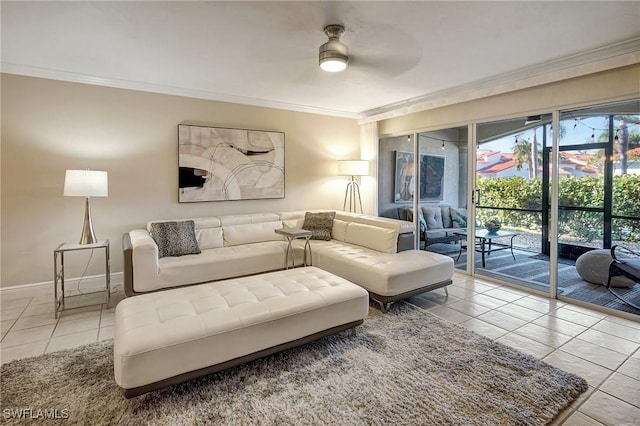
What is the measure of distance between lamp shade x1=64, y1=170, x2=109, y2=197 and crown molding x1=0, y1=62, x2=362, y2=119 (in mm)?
1219

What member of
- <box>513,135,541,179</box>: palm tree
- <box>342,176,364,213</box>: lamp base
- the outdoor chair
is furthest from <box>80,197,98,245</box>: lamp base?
the outdoor chair

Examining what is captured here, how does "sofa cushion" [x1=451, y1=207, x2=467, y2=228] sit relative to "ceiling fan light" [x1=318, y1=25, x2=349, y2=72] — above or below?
below

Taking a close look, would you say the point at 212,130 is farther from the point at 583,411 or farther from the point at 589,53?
the point at 583,411

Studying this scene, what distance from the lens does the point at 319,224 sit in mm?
4695

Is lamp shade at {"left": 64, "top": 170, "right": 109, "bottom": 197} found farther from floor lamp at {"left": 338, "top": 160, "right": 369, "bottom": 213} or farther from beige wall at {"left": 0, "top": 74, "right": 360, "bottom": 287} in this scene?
floor lamp at {"left": 338, "top": 160, "right": 369, "bottom": 213}

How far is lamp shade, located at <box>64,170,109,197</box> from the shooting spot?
10.6ft

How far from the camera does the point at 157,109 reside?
4207 mm

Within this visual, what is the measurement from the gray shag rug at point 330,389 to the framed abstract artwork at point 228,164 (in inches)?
95.5

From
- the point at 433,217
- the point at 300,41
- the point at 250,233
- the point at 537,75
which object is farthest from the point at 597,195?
the point at 250,233

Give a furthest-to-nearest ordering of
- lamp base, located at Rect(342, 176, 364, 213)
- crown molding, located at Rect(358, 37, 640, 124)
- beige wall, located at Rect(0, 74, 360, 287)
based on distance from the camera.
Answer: lamp base, located at Rect(342, 176, 364, 213) < beige wall, located at Rect(0, 74, 360, 287) < crown molding, located at Rect(358, 37, 640, 124)

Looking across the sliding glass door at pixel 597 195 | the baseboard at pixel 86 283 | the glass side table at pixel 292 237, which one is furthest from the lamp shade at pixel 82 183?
the sliding glass door at pixel 597 195

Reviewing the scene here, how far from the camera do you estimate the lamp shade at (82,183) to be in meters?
3.24

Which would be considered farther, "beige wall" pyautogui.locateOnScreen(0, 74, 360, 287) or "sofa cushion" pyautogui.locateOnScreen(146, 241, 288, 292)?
"beige wall" pyautogui.locateOnScreen(0, 74, 360, 287)

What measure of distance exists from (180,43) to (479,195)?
3.87 m
